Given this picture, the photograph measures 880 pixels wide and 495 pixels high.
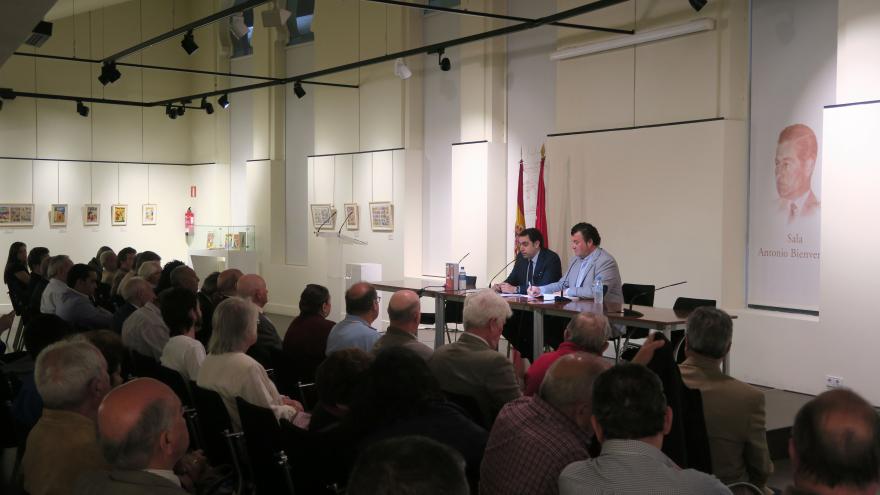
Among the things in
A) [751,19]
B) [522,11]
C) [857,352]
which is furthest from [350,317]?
[522,11]

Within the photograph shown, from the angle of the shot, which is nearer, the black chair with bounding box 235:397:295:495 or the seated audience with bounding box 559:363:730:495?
the seated audience with bounding box 559:363:730:495

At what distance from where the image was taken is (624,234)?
30.5ft

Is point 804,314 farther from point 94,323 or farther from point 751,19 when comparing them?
point 94,323

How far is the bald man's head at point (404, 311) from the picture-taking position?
4.91 metres

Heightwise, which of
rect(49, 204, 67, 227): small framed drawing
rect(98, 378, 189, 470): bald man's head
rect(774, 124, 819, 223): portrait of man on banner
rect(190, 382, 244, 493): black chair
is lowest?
rect(190, 382, 244, 493): black chair

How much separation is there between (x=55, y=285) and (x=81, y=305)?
466 millimetres

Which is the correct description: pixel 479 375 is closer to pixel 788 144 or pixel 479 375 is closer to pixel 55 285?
pixel 55 285

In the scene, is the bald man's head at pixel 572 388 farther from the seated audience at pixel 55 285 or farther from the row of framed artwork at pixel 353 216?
the row of framed artwork at pixel 353 216

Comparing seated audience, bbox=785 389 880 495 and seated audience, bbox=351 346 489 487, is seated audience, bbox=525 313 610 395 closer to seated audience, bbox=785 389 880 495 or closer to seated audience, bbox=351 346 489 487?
seated audience, bbox=351 346 489 487

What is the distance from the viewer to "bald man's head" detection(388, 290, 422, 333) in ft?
16.1

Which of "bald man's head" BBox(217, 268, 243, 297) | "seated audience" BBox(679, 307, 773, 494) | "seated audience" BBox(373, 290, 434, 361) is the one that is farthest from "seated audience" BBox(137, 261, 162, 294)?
"seated audience" BBox(679, 307, 773, 494)

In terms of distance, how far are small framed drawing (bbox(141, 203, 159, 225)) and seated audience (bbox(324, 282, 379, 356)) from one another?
1226 cm

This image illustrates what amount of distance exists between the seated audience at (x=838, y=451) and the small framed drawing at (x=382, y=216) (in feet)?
35.5

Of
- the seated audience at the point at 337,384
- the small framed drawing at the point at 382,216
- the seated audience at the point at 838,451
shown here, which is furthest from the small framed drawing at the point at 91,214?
the seated audience at the point at 838,451
